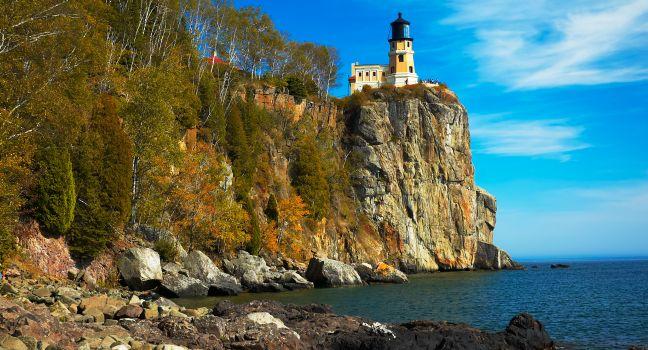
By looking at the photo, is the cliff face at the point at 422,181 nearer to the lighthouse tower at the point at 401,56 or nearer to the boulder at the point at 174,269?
the lighthouse tower at the point at 401,56

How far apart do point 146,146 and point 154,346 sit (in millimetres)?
29550

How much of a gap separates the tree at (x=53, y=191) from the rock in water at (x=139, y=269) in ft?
14.2

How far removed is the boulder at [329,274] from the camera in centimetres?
5428

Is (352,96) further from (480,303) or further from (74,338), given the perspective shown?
(74,338)

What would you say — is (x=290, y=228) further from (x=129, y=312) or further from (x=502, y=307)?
(x=129, y=312)

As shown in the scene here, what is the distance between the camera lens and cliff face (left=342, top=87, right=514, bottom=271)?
85.9m

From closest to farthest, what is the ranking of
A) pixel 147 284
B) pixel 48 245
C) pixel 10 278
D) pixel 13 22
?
pixel 13 22
pixel 10 278
pixel 48 245
pixel 147 284

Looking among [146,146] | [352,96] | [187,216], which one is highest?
[352,96]

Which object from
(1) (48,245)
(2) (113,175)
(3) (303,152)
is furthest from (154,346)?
(3) (303,152)

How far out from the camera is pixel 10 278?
26.0m

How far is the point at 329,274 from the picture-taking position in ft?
178

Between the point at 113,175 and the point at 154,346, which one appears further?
the point at 113,175

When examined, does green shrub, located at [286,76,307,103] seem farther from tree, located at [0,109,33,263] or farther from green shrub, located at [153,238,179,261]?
tree, located at [0,109,33,263]

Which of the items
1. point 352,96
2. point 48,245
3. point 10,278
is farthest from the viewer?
point 352,96
